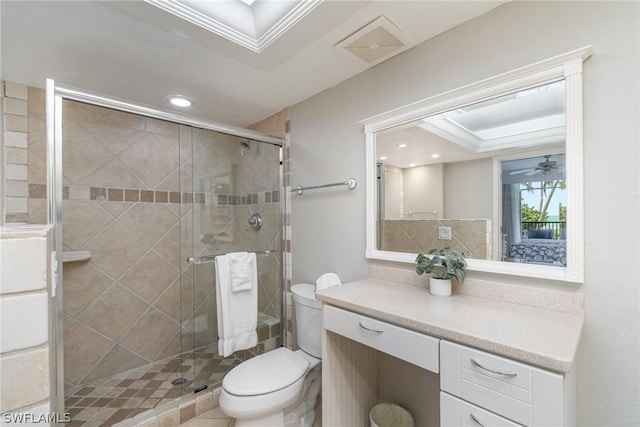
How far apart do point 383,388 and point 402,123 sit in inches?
60.1

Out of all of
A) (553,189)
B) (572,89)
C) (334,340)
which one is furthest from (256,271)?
(572,89)

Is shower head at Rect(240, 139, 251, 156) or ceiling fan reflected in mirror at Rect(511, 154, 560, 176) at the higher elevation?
shower head at Rect(240, 139, 251, 156)

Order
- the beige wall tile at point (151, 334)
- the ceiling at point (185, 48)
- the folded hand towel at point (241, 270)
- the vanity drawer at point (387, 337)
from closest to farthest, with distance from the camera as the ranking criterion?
the vanity drawer at point (387, 337) < the ceiling at point (185, 48) < the folded hand towel at point (241, 270) < the beige wall tile at point (151, 334)

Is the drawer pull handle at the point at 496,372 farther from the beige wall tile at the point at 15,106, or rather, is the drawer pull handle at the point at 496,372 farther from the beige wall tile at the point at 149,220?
the beige wall tile at the point at 15,106

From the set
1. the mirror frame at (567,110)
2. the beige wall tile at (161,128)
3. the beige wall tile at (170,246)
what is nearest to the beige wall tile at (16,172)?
the beige wall tile at (161,128)

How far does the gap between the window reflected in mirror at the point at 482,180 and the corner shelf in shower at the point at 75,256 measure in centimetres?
206

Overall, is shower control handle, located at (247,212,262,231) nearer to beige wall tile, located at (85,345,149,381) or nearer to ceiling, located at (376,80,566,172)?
ceiling, located at (376,80,566,172)

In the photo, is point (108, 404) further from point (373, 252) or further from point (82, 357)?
point (373, 252)

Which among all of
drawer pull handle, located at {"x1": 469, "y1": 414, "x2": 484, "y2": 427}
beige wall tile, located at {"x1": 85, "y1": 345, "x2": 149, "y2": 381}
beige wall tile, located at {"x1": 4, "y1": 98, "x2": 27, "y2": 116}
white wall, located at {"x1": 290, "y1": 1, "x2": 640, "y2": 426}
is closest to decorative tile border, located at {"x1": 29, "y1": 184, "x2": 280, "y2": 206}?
beige wall tile, located at {"x1": 4, "y1": 98, "x2": 27, "y2": 116}

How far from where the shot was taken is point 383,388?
5.41 feet

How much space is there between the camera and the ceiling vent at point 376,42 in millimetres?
1346

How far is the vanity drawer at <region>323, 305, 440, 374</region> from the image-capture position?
0.99 m

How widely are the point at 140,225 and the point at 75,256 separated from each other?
0.47 meters

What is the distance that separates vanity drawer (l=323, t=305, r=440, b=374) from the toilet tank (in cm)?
41
